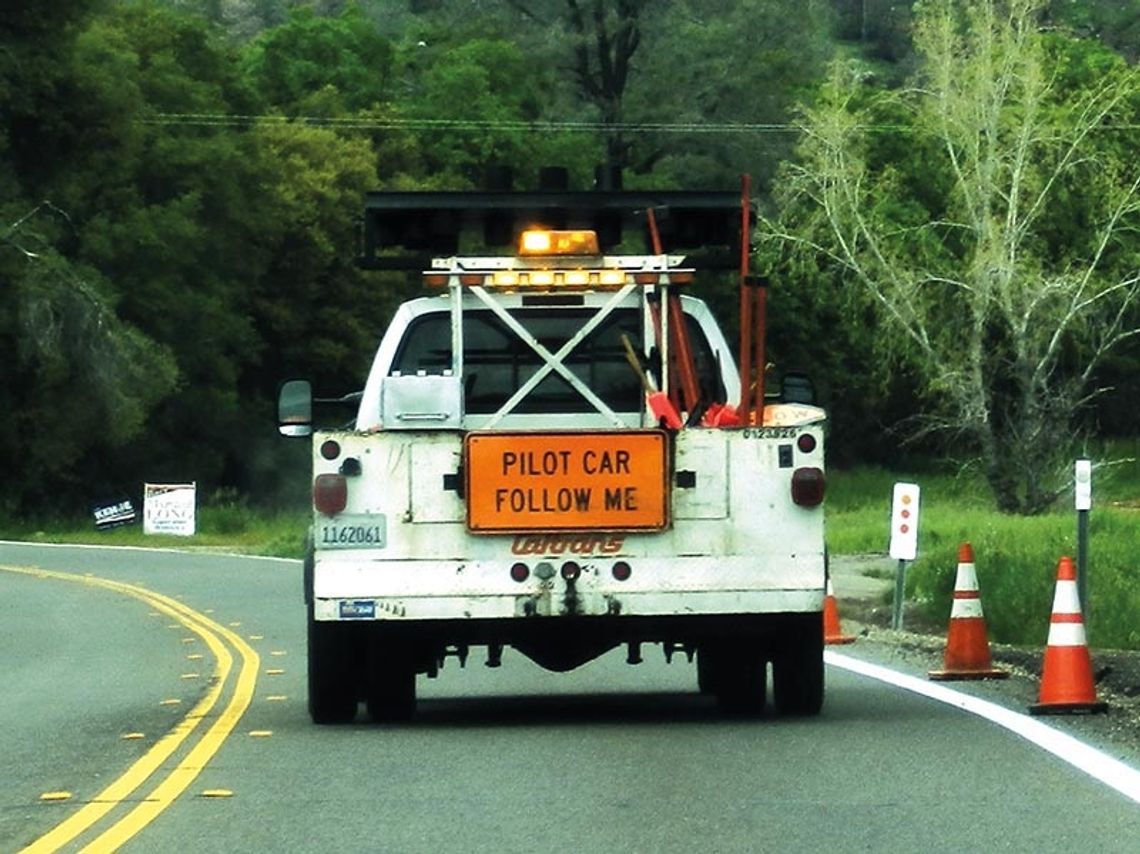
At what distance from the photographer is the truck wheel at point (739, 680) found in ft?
49.2

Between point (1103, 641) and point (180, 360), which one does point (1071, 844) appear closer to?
point (1103, 641)

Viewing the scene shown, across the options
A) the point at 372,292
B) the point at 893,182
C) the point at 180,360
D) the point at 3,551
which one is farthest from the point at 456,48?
the point at 3,551

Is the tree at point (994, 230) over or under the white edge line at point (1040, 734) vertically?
over

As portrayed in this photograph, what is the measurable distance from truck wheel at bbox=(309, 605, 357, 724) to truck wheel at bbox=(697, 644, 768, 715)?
1.98 meters

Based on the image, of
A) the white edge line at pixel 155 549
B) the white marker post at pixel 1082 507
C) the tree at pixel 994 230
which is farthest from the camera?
the tree at pixel 994 230

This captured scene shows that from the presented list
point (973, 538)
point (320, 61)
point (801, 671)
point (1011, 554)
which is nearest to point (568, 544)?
point (801, 671)

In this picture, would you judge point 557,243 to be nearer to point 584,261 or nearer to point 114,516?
point 584,261

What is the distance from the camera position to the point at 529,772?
479 inches

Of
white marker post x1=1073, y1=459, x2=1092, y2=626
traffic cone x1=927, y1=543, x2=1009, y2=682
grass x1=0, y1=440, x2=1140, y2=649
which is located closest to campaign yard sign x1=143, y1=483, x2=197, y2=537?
grass x1=0, y1=440, x2=1140, y2=649

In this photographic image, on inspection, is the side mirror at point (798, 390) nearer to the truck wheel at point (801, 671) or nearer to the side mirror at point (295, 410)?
the truck wheel at point (801, 671)

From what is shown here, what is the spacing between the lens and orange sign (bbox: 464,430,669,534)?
1371 centimetres

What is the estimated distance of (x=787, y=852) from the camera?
9.64 metres

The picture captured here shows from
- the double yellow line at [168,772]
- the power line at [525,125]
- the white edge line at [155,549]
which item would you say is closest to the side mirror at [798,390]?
the double yellow line at [168,772]

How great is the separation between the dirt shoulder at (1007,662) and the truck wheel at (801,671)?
3.70 feet
